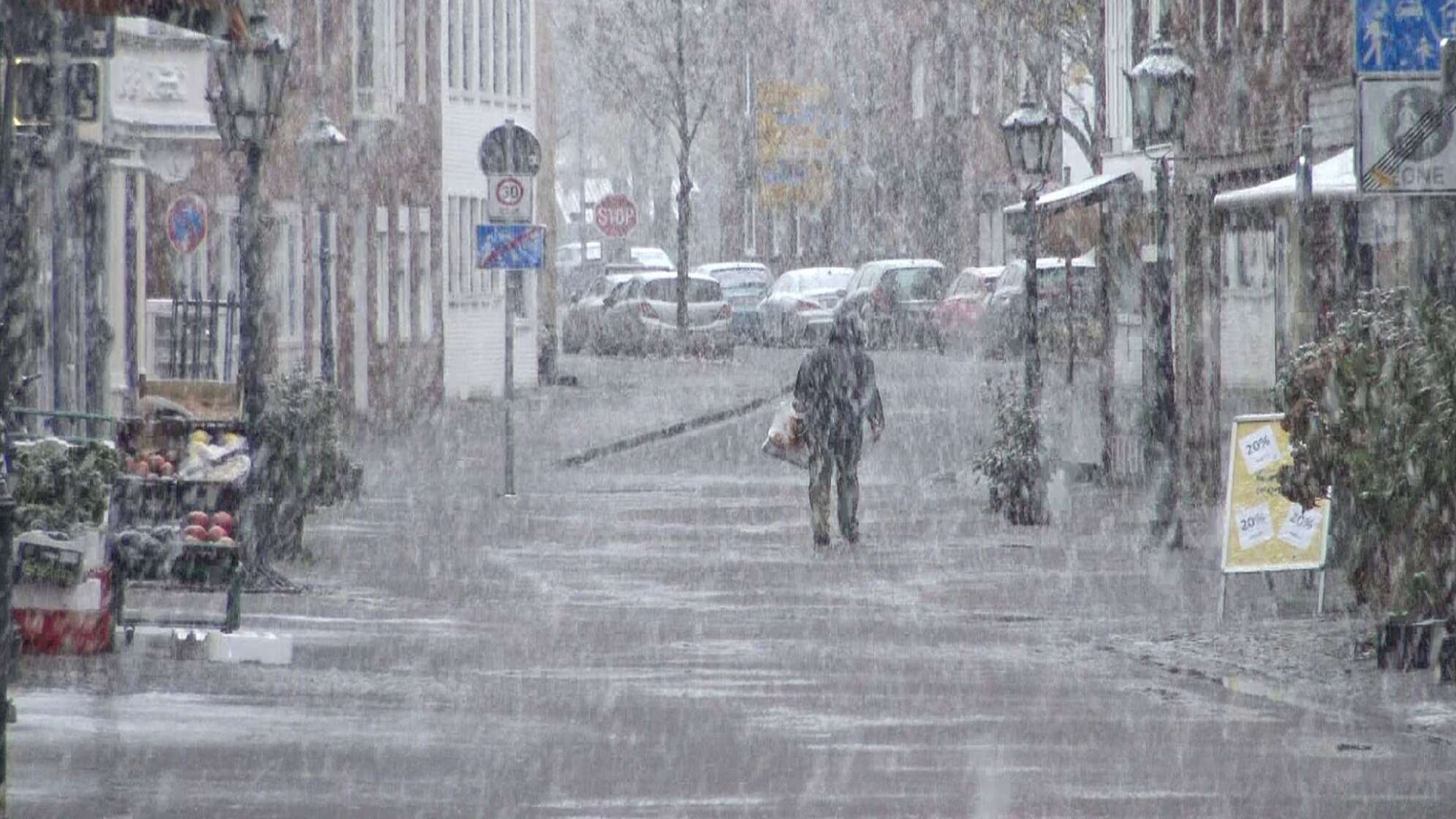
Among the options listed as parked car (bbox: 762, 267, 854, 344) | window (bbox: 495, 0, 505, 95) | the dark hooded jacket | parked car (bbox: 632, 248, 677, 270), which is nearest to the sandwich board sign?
the dark hooded jacket

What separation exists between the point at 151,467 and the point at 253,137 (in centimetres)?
239

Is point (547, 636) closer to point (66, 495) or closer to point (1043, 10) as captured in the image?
point (66, 495)

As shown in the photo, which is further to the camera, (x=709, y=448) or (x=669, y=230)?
(x=669, y=230)

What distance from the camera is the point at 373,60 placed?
3925cm

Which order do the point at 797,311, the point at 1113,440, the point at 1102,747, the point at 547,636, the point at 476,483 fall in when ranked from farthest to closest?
the point at 797,311
the point at 476,483
the point at 1113,440
the point at 547,636
the point at 1102,747

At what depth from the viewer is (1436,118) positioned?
1326 centimetres

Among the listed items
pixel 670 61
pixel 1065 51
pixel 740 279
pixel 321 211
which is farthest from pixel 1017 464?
pixel 740 279

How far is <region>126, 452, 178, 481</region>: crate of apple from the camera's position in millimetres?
16172

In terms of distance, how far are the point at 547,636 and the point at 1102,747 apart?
4855mm

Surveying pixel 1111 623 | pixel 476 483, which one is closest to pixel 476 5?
pixel 476 483

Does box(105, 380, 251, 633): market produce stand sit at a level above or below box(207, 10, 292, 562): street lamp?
below

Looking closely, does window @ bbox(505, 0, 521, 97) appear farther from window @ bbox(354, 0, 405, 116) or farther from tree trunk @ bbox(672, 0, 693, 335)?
tree trunk @ bbox(672, 0, 693, 335)

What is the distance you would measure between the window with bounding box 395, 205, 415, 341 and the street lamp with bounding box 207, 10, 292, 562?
906 inches

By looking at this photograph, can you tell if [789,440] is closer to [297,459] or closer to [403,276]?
[297,459]
